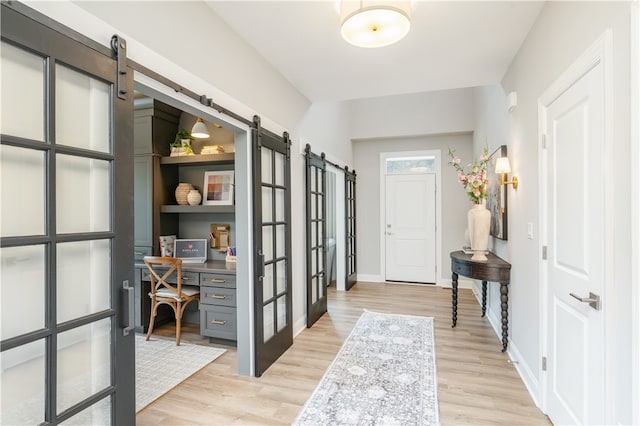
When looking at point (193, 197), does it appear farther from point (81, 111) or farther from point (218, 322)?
point (81, 111)

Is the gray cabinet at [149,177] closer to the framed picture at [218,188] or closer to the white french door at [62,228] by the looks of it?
the framed picture at [218,188]

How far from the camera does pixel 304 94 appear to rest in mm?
3678

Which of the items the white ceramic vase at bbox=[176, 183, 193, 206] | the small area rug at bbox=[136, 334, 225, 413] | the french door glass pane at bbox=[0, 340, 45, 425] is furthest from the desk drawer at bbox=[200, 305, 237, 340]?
the french door glass pane at bbox=[0, 340, 45, 425]

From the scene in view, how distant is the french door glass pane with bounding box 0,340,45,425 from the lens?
108cm

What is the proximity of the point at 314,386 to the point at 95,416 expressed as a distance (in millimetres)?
1499

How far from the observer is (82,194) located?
1318 mm

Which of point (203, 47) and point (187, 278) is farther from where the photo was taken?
→ point (187, 278)

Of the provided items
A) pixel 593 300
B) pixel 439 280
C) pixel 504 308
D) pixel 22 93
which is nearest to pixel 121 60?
pixel 22 93

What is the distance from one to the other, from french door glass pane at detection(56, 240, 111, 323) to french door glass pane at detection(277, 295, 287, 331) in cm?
191

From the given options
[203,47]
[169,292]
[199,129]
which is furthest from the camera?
[199,129]

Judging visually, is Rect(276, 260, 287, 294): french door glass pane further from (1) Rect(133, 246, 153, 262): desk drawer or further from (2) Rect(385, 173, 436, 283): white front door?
(2) Rect(385, 173, 436, 283): white front door

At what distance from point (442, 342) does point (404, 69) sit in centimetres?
274

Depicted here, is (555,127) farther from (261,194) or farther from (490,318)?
(490,318)

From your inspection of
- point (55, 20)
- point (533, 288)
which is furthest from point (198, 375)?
point (533, 288)
